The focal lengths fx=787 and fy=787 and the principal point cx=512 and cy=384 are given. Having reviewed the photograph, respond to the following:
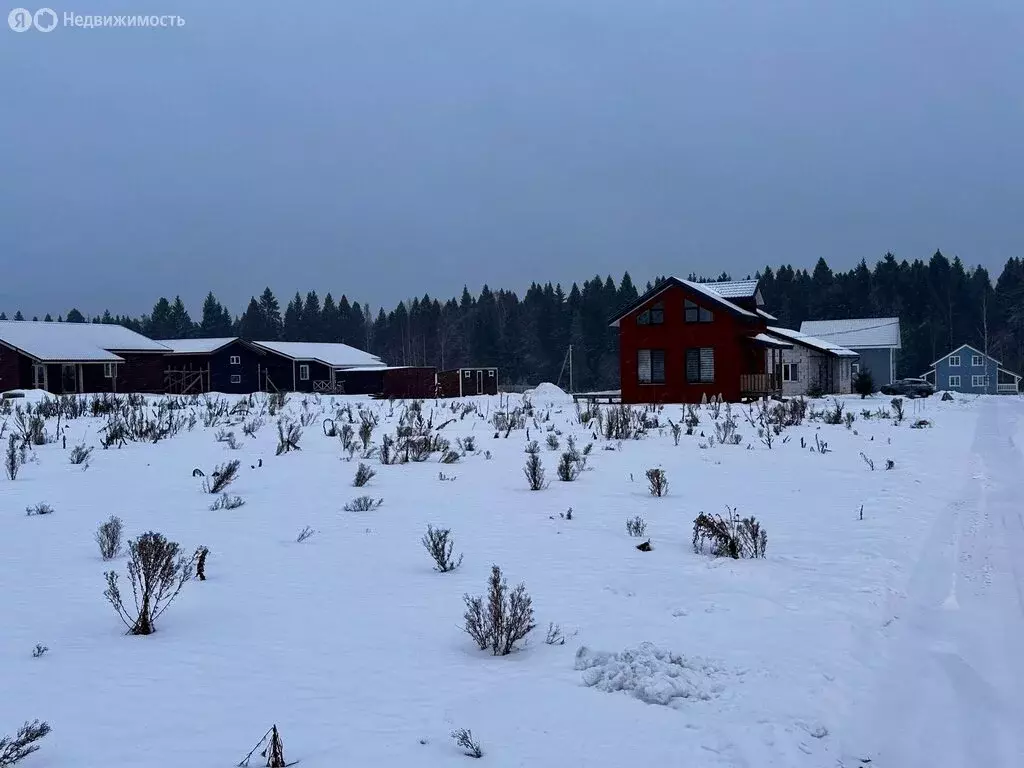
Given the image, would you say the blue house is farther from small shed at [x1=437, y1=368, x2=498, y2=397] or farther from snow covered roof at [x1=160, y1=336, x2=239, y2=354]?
snow covered roof at [x1=160, y1=336, x2=239, y2=354]

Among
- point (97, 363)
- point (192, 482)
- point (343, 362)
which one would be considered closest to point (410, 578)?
point (192, 482)

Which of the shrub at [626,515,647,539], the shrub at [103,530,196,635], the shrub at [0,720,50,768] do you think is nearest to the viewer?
the shrub at [0,720,50,768]

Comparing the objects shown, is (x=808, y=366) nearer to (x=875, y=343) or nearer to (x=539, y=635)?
(x=875, y=343)

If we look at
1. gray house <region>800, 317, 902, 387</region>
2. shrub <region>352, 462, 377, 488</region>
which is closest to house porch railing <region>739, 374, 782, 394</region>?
gray house <region>800, 317, 902, 387</region>

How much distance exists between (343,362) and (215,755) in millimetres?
58776

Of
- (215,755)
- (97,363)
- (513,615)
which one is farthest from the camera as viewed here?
(97,363)

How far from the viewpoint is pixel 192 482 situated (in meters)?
11.1

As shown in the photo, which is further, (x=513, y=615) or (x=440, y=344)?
(x=440, y=344)

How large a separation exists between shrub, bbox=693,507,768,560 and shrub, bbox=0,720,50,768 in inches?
211

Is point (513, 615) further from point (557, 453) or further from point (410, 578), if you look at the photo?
point (557, 453)

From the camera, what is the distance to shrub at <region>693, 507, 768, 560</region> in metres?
7.03

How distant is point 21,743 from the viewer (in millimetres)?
3252

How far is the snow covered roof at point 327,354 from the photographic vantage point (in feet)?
192

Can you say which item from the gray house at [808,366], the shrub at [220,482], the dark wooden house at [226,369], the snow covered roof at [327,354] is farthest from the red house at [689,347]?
the dark wooden house at [226,369]
